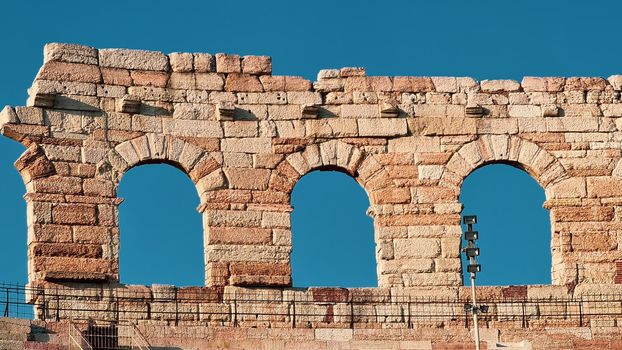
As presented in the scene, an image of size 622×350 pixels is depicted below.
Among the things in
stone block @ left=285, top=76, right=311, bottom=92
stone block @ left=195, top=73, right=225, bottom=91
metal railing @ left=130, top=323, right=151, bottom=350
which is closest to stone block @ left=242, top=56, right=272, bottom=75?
stone block @ left=285, top=76, right=311, bottom=92

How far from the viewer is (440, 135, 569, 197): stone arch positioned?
43.1 metres

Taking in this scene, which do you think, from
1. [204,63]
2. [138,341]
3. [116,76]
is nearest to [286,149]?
[204,63]

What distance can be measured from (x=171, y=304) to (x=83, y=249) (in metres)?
1.89

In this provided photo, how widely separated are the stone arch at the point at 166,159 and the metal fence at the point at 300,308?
2.19m

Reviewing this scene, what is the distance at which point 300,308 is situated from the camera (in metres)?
41.8

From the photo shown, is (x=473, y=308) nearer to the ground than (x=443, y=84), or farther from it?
nearer to the ground

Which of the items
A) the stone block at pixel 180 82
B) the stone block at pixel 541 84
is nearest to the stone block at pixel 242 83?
the stone block at pixel 180 82

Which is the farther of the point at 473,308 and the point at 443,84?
the point at 443,84

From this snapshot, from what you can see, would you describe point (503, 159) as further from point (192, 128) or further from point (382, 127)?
point (192, 128)

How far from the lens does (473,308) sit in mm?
40250

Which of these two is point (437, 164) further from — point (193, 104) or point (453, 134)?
point (193, 104)

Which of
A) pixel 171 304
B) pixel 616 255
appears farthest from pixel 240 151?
pixel 616 255

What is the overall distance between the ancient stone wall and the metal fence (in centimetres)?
38

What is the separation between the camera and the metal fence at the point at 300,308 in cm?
4053
